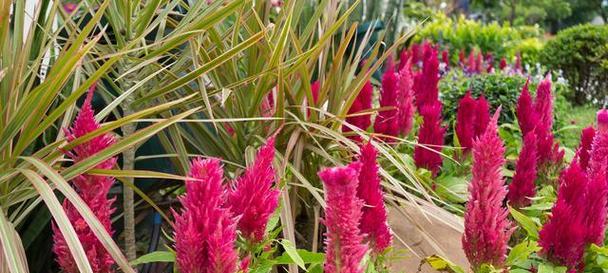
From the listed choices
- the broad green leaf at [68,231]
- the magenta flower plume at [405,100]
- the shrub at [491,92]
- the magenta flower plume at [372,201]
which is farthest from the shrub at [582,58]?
the broad green leaf at [68,231]

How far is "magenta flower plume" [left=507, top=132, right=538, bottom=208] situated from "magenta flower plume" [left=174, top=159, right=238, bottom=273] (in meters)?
1.16

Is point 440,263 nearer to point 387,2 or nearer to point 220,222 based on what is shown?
point 220,222

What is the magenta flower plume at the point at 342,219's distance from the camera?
1081 mm

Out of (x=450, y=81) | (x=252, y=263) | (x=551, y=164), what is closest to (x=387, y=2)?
(x=450, y=81)

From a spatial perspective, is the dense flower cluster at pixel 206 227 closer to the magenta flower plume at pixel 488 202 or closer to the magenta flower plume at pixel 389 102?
the magenta flower plume at pixel 488 202

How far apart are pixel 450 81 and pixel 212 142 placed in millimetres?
3789

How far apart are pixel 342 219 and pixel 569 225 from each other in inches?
31.1

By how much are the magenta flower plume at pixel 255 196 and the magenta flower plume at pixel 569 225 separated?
2.37 feet

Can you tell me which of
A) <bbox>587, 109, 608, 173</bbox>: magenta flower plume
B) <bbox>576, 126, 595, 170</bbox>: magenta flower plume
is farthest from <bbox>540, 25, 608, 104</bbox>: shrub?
<bbox>587, 109, 608, 173</bbox>: magenta flower plume

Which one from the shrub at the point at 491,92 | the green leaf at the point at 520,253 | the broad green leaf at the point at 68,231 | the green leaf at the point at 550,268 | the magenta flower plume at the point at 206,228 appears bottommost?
the shrub at the point at 491,92

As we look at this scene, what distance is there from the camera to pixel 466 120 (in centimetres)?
265

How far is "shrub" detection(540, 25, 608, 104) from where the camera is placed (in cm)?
870

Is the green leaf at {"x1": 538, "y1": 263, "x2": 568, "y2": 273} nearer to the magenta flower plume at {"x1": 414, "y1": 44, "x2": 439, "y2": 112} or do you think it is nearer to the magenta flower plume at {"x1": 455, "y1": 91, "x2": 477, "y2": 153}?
the magenta flower plume at {"x1": 455, "y1": 91, "x2": 477, "y2": 153}

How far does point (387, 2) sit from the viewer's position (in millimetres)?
7570
